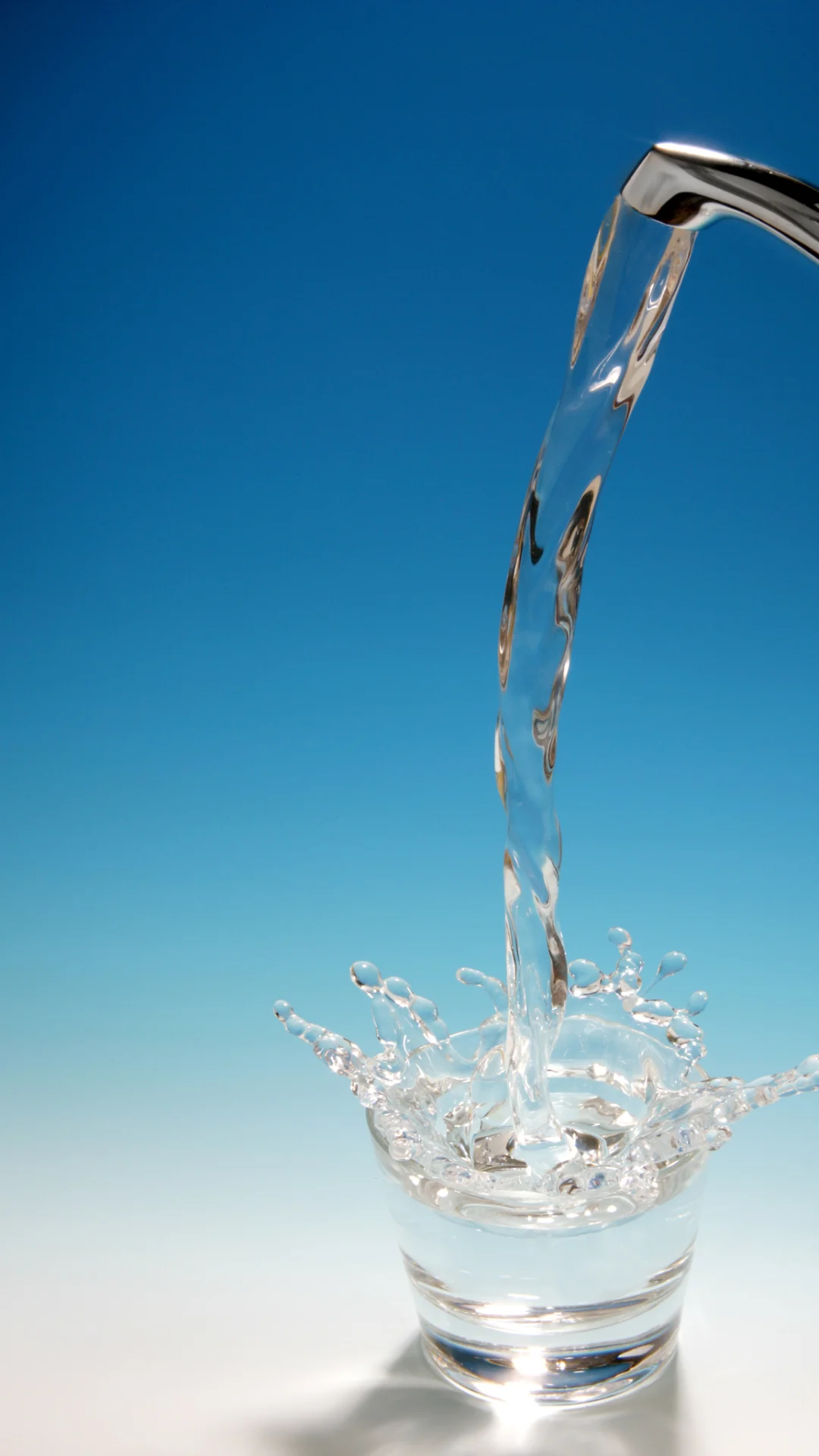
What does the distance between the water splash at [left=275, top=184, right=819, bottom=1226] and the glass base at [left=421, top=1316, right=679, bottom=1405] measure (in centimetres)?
11

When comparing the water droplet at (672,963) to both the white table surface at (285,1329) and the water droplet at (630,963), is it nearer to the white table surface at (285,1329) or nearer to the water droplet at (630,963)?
the water droplet at (630,963)

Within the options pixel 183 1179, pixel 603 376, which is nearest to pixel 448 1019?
pixel 183 1179

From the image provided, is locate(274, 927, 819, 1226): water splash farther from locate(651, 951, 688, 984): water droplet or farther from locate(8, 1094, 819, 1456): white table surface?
locate(8, 1094, 819, 1456): white table surface

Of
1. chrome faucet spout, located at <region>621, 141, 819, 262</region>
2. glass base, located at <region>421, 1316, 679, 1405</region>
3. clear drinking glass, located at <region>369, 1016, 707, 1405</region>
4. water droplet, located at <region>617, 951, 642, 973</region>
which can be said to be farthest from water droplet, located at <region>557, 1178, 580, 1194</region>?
chrome faucet spout, located at <region>621, 141, 819, 262</region>

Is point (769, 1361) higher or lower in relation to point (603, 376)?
lower

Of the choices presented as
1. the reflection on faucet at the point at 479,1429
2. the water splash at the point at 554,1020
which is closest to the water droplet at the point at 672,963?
the water splash at the point at 554,1020

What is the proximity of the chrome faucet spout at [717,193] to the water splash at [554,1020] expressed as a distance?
1.6 inches

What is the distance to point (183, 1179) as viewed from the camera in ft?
4.43

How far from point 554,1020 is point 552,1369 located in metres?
0.27

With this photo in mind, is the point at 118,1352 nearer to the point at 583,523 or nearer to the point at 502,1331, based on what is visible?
the point at 502,1331

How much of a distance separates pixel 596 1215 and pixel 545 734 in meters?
0.36

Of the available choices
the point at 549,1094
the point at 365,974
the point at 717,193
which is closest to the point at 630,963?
the point at 549,1094

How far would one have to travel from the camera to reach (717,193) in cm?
77

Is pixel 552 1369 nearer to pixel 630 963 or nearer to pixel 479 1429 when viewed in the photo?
pixel 479 1429
